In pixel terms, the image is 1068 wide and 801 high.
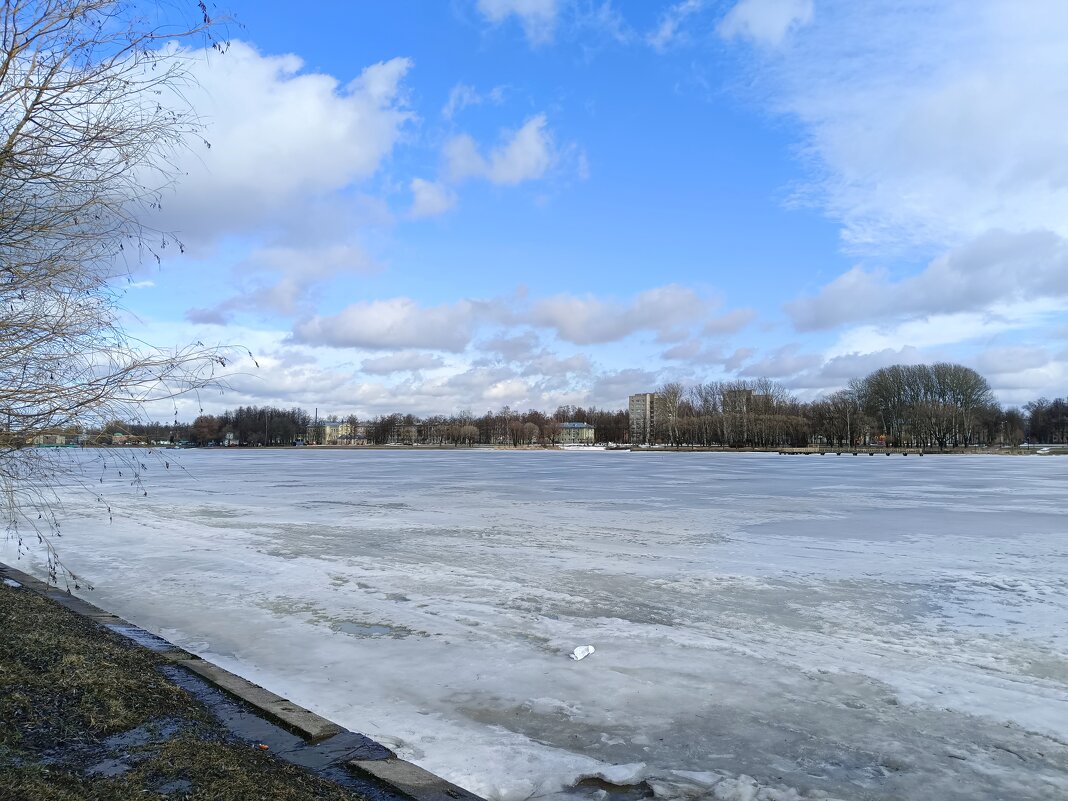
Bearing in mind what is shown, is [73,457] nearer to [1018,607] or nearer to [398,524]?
[1018,607]

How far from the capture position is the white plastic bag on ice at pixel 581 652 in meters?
5.36

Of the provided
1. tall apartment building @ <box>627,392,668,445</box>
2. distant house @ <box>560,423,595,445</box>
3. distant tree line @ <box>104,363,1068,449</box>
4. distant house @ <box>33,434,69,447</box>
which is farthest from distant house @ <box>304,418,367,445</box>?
distant house @ <box>33,434,69,447</box>

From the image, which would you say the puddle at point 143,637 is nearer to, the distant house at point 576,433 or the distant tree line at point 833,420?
the distant tree line at point 833,420

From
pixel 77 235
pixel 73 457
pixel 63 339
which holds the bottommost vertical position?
pixel 73 457

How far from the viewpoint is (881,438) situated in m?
98.6

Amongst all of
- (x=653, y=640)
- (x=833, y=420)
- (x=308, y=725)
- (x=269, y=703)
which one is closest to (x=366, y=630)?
(x=269, y=703)

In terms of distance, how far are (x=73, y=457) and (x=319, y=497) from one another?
1570 cm

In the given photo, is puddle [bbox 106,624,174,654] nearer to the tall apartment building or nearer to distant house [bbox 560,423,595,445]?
the tall apartment building

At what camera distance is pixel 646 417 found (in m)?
165

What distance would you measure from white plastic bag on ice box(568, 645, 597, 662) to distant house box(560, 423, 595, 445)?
156155mm

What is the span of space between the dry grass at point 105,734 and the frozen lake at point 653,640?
2.42ft

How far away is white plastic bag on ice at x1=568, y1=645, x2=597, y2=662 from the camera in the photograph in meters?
5.36

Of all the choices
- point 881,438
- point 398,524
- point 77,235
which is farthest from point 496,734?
point 881,438

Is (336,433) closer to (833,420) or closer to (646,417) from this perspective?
(646,417)
